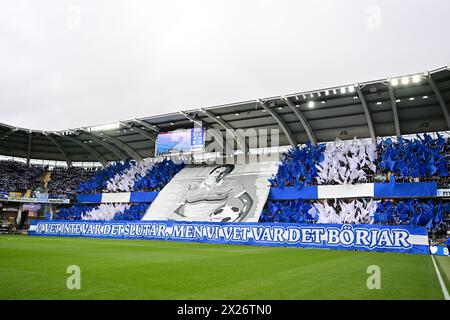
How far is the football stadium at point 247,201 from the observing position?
27.1 ft

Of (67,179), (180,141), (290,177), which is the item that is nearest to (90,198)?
(67,179)

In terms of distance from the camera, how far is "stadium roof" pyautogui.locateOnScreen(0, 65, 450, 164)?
2877 centimetres

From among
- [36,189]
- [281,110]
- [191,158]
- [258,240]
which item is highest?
[281,110]

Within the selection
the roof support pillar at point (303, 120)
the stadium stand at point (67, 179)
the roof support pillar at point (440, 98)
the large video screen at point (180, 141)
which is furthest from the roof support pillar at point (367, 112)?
the stadium stand at point (67, 179)

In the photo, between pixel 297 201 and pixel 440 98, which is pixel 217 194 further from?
pixel 440 98

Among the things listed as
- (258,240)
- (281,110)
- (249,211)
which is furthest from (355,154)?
(258,240)

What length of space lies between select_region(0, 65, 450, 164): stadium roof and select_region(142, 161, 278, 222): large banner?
5091mm

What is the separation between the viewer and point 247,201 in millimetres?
33719

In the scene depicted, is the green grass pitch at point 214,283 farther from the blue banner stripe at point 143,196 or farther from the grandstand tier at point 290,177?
the blue banner stripe at point 143,196

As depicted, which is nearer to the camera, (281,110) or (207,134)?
(281,110)

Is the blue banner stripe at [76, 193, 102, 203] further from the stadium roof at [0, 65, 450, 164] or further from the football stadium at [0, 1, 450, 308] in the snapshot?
the stadium roof at [0, 65, 450, 164]
